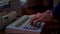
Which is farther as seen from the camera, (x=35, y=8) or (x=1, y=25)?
(x=35, y=8)

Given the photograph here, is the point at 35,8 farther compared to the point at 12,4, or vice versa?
the point at 35,8

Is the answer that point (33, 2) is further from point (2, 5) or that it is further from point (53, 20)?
point (53, 20)

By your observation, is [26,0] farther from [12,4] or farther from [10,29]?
[10,29]

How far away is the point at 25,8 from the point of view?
4.94ft

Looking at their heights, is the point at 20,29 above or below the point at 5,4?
below

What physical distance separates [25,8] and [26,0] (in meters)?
0.11

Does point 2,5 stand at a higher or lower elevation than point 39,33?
higher

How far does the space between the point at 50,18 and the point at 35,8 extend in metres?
0.72

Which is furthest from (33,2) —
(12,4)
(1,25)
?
(1,25)

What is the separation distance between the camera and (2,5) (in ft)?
3.47

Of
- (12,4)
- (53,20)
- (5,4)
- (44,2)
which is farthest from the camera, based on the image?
(44,2)

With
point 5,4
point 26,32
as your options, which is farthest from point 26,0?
point 26,32

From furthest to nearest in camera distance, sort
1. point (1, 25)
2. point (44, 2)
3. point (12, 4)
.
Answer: point (44, 2) < point (12, 4) < point (1, 25)

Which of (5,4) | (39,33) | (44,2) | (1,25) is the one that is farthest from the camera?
(44,2)
